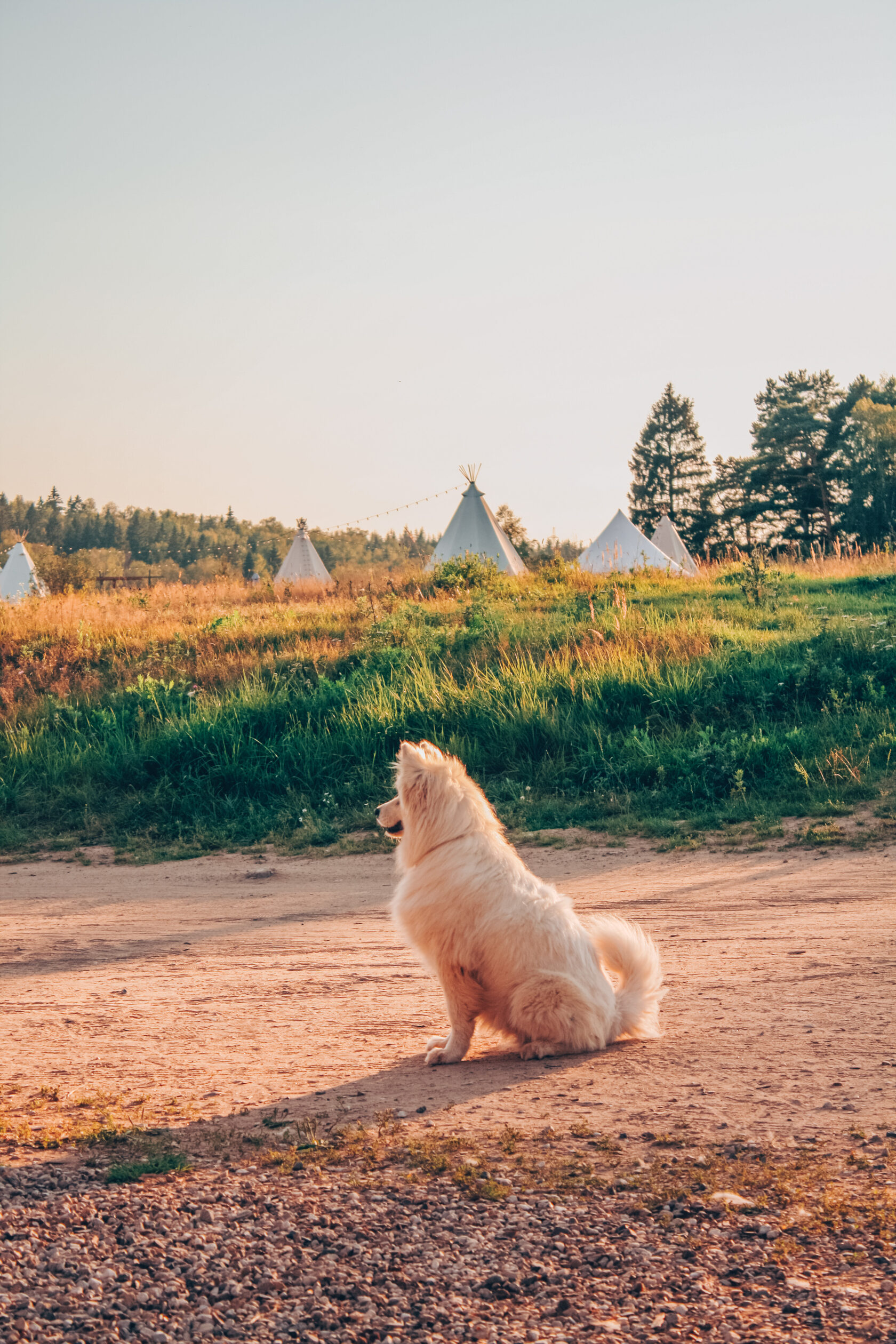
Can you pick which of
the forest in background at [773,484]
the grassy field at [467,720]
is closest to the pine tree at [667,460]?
the forest in background at [773,484]

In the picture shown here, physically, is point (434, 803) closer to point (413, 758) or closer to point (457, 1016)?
point (413, 758)

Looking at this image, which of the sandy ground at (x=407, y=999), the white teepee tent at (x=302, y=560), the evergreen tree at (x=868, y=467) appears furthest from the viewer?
the evergreen tree at (x=868, y=467)

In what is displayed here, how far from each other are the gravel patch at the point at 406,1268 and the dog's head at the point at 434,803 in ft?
5.54

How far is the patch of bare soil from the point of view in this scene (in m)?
2.50

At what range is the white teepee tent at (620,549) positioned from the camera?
28062 mm

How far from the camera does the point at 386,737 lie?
1111 centimetres

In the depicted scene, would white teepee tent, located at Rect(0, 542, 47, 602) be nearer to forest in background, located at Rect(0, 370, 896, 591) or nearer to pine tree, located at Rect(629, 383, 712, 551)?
forest in background, located at Rect(0, 370, 896, 591)

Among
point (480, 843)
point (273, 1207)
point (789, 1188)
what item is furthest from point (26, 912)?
point (789, 1188)

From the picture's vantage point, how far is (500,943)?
4270 mm

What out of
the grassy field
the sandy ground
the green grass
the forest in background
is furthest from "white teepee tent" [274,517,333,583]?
the green grass

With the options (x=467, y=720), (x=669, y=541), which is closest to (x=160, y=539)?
(x=669, y=541)

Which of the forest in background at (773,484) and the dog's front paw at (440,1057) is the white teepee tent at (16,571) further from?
the dog's front paw at (440,1057)

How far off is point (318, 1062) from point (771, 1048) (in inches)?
79.1

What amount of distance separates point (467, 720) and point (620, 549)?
19929 mm
